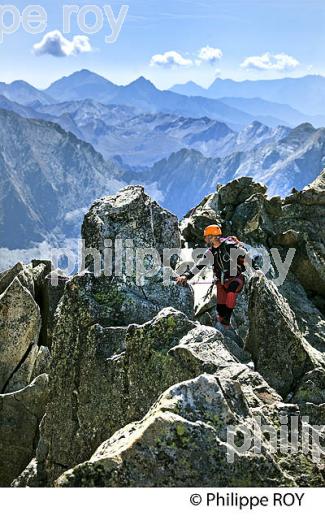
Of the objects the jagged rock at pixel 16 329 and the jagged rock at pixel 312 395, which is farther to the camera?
Answer: the jagged rock at pixel 16 329

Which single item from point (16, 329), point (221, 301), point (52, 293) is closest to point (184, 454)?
point (221, 301)

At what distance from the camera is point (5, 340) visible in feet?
89.0

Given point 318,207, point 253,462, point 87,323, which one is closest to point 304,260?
point 318,207

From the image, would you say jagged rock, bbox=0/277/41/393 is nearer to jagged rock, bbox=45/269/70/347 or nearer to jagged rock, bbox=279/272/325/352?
jagged rock, bbox=45/269/70/347

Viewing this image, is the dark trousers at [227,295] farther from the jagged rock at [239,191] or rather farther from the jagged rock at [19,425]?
the jagged rock at [239,191]

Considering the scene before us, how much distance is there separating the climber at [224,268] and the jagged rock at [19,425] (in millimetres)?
7437

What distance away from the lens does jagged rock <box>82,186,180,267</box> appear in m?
21.1

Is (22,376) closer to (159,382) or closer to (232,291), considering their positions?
(232,291)

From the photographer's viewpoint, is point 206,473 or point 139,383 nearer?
point 206,473

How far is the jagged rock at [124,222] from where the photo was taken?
21062 millimetres

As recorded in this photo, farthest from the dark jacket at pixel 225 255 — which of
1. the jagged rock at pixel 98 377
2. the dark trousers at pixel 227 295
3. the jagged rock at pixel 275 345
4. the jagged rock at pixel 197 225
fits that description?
the jagged rock at pixel 197 225

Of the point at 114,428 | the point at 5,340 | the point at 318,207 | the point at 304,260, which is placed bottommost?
the point at 114,428

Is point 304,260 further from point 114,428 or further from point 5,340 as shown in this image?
point 114,428

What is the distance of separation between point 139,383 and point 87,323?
293 cm
